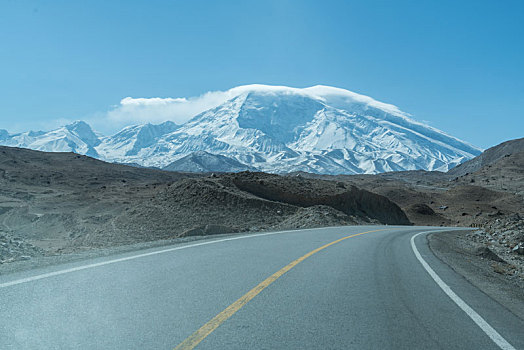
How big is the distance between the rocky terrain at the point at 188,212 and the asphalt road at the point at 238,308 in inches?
257

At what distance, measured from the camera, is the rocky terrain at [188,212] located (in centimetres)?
2436

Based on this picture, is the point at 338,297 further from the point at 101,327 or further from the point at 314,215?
the point at 314,215

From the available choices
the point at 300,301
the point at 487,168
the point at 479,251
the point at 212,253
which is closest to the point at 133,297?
the point at 300,301

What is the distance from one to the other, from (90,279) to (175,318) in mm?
2382

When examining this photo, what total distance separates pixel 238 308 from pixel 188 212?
2275 centimetres

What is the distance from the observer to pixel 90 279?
658cm

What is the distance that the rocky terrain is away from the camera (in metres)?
24.4

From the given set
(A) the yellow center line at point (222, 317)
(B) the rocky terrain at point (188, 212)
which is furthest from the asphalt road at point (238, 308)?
(B) the rocky terrain at point (188, 212)

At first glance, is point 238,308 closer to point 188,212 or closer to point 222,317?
point 222,317

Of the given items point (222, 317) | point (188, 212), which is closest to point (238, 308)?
point (222, 317)

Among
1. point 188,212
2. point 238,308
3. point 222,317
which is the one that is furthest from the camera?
point 188,212

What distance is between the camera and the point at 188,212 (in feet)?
90.8

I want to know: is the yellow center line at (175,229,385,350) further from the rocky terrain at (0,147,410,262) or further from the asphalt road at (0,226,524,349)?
the rocky terrain at (0,147,410,262)

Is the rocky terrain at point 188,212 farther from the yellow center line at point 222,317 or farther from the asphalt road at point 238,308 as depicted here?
the yellow center line at point 222,317
